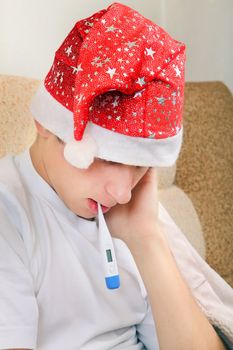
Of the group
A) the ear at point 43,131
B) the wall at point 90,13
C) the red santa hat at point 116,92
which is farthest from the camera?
the wall at point 90,13

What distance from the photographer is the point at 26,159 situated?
100cm

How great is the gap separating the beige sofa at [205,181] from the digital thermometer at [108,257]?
0.58m

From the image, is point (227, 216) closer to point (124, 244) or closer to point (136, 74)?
point (124, 244)

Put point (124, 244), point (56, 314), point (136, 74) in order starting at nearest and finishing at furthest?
point (136, 74)
point (56, 314)
point (124, 244)

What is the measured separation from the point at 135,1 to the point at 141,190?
74cm

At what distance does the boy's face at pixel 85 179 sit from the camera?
896mm

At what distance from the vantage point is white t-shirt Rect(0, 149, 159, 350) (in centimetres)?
86

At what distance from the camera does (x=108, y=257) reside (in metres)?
0.94

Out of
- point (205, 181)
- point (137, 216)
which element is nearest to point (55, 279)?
point (137, 216)

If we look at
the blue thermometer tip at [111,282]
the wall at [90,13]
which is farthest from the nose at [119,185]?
the wall at [90,13]

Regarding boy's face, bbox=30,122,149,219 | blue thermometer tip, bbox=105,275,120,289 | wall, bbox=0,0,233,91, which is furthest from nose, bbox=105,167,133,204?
wall, bbox=0,0,233,91

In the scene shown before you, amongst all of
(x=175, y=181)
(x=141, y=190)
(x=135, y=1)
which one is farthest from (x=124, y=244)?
(x=135, y=1)

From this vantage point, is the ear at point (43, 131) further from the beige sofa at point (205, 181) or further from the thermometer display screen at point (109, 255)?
the beige sofa at point (205, 181)

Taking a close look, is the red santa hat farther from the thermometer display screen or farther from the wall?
the wall
